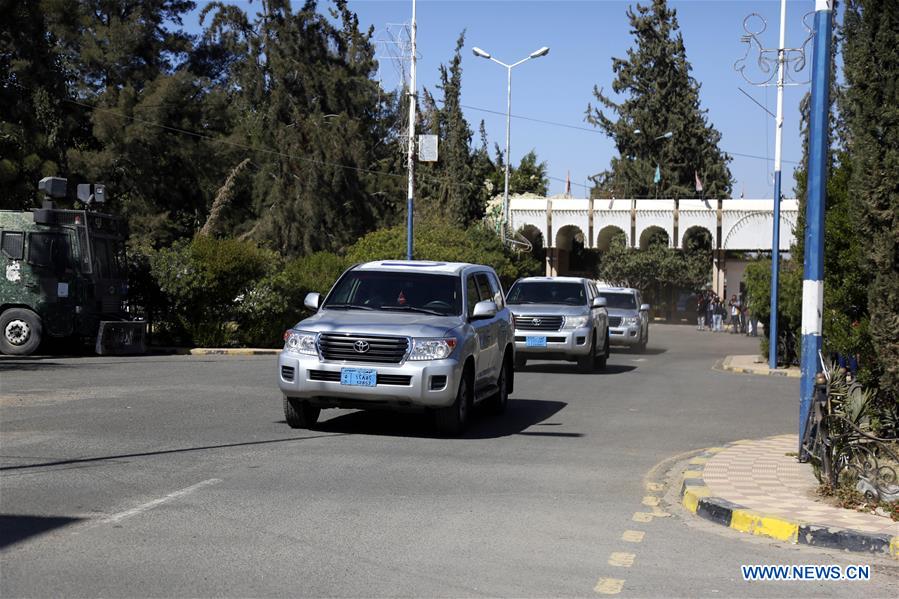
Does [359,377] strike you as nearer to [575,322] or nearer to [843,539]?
[843,539]

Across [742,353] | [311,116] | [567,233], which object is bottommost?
[742,353]

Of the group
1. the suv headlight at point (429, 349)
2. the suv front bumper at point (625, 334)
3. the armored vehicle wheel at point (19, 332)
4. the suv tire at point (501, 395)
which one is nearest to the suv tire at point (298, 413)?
the suv headlight at point (429, 349)

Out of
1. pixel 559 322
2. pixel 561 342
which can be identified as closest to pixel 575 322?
pixel 559 322

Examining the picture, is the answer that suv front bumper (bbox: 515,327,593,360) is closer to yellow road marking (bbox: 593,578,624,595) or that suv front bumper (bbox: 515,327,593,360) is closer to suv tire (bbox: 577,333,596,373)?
suv tire (bbox: 577,333,596,373)

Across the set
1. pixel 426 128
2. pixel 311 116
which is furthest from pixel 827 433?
pixel 426 128

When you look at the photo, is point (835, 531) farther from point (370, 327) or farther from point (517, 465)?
point (370, 327)

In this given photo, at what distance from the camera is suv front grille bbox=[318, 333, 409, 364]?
484 inches

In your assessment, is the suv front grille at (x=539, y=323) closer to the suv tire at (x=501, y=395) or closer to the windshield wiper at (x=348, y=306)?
the suv tire at (x=501, y=395)

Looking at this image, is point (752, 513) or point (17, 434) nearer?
point (752, 513)

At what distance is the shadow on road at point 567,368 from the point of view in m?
24.2

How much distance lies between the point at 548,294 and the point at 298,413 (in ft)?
40.8

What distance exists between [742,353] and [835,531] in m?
29.1

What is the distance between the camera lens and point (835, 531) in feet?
25.4

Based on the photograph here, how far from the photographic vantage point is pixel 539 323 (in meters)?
23.2
